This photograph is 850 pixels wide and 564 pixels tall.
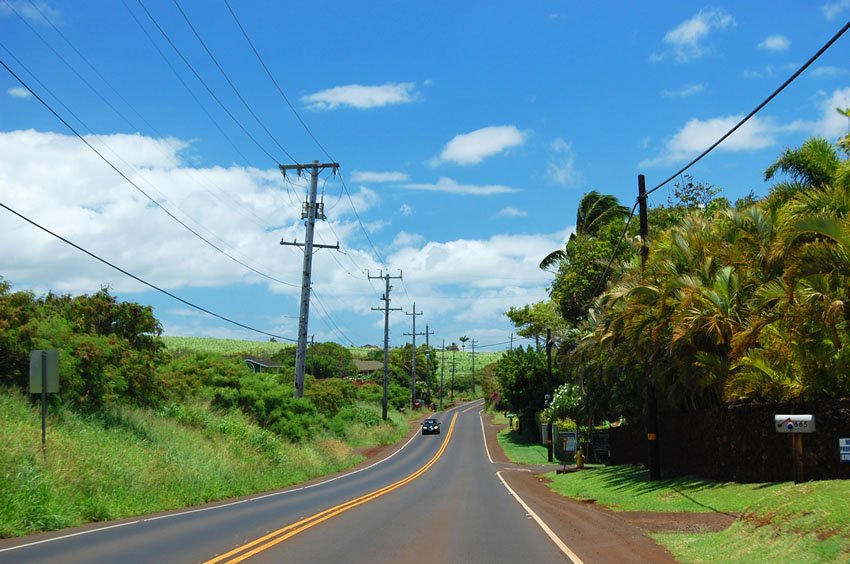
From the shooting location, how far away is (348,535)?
1386 centimetres

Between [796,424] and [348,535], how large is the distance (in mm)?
8425

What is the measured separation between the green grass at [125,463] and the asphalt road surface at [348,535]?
1.09 m

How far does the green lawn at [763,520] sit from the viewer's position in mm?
10055

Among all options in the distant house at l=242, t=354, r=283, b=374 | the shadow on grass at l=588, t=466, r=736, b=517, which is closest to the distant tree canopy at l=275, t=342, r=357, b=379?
the distant house at l=242, t=354, r=283, b=374

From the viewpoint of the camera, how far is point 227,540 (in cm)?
1313

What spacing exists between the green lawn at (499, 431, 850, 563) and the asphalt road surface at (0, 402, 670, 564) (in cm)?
94

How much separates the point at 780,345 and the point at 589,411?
1928cm

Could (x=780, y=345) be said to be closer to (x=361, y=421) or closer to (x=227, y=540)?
(x=227, y=540)

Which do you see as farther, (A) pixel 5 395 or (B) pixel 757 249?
(A) pixel 5 395

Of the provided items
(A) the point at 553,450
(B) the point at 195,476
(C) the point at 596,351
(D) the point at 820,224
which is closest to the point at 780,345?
(D) the point at 820,224

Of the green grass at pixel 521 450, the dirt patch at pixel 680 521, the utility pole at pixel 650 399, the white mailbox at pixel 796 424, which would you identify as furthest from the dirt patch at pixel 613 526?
the green grass at pixel 521 450

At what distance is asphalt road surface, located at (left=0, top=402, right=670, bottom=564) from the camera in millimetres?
11422

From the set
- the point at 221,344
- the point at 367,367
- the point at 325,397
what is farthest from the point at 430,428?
the point at 221,344

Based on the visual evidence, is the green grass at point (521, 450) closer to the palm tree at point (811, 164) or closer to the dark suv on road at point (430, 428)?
the dark suv on road at point (430, 428)
